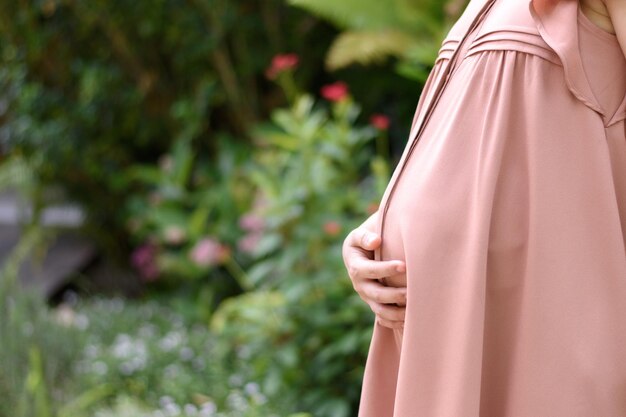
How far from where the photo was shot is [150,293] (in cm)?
599

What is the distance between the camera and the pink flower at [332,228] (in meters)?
3.67

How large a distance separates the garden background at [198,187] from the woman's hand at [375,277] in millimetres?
1867

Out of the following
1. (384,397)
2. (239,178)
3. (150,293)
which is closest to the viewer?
(384,397)

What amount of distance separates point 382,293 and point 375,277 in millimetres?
32

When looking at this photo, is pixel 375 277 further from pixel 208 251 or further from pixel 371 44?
pixel 208 251

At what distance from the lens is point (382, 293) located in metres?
1.65

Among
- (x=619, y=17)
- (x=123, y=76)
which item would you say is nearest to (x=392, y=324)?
(x=619, y=17)

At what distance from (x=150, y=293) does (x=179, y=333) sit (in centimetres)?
111

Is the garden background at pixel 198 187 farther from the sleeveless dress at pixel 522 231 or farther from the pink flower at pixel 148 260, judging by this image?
the sleeveless dress at pixel 522 231

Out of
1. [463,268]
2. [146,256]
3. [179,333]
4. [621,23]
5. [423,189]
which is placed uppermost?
[621,23]

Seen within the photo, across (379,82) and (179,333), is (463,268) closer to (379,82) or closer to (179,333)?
(179,333)

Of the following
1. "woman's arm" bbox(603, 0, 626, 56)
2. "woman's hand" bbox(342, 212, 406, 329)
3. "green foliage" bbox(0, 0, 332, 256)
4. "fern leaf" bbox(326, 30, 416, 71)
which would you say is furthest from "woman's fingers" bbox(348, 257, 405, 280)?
"green foliage" bbox(0, 0, 332, 256)

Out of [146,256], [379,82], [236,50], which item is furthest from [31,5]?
[379,82]

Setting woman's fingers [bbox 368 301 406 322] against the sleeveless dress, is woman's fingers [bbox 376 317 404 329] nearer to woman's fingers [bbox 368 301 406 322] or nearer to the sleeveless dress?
woman's fingers [bbox 368 301 406 322]
